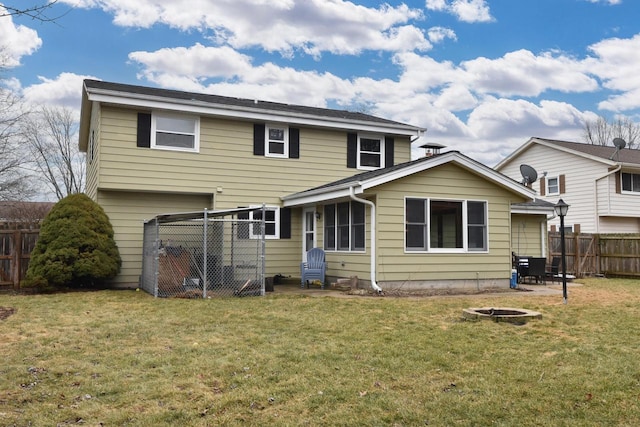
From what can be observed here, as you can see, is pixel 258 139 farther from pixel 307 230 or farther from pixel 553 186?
pixel 553 186

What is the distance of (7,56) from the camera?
54.9ft

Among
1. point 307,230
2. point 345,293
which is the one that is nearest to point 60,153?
point 307,230

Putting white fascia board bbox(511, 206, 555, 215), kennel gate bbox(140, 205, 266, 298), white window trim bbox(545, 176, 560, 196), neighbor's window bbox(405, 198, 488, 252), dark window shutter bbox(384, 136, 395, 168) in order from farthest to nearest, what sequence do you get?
white window trim bbox(545, 176, 560, 196), dark window shutter bbox(384, 136, 395, 168), white fascia board bbox(511, 206, 555, 215), neighbor's window bbox(405, 198, 488, 252), kennel gate bbox(140, 205, 266, 298)

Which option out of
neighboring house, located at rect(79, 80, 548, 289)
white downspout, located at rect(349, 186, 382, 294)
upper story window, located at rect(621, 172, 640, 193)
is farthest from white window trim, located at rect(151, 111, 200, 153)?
upper story window, located at rect(621, 172, 640, 193)

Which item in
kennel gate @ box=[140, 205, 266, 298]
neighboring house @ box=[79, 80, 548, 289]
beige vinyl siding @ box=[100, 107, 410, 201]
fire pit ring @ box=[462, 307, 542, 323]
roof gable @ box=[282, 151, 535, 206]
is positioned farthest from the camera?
beige vinyl siding @ box=[100, 107, 410, 201]

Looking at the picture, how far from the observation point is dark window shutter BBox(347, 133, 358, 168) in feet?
50.4

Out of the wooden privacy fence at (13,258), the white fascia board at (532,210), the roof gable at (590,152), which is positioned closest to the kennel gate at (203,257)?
the wooden privacy fence at (13,258)

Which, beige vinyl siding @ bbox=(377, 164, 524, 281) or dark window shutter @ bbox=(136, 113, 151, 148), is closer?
beige vinyl siding @ bbox=(377, 164, 524, 281)

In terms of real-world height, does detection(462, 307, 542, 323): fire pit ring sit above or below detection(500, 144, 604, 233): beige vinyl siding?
below

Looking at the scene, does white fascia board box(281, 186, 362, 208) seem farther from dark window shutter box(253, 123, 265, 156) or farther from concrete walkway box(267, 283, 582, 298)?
concrete walkway box(267, 283, 582, 298)

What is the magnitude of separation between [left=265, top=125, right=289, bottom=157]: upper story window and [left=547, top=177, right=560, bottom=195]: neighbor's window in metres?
15.4

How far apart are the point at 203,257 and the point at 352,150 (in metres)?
6.04

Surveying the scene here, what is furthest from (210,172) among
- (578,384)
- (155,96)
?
(578,384)

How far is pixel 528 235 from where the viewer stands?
16328 millimetres
